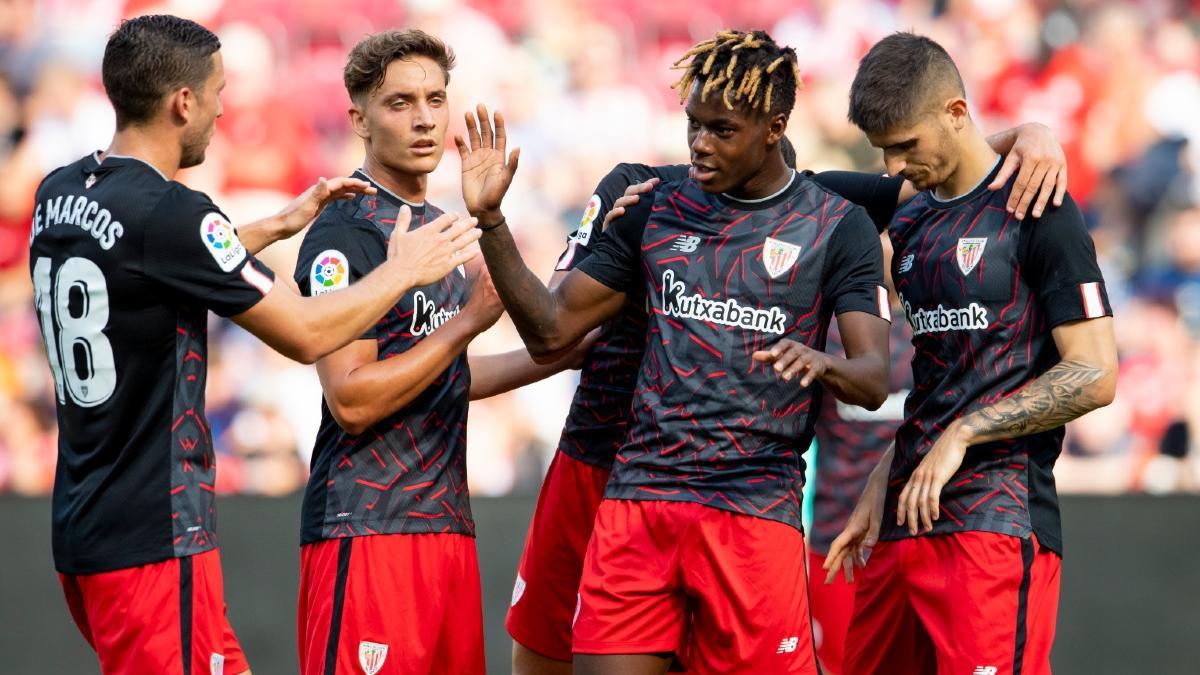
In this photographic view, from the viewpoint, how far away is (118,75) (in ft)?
11.4

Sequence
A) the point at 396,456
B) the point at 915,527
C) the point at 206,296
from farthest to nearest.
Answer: the point at 396,456
the point at 915,527
the point at 206,296

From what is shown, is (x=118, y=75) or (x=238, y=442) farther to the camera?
(x=238, y=442)

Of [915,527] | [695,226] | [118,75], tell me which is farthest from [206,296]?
[915,527]

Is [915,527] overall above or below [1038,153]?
below

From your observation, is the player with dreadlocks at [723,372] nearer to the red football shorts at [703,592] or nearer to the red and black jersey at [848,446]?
the red football shorts at [703,592]

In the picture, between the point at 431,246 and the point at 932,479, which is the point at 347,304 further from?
the point at 932,479

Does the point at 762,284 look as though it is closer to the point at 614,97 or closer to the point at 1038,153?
the point at 1038,153

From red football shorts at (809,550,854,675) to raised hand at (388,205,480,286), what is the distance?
265 centimetres

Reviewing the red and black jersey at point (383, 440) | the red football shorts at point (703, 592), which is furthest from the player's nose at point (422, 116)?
the red football shorts at point (703, 592)

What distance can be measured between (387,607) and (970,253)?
1844 mm

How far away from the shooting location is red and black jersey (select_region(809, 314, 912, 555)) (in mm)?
5676

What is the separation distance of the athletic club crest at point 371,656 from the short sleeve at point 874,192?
6.28 feet

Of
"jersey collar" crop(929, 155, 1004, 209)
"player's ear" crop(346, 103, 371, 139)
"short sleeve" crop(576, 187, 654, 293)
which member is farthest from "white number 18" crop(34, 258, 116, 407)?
"jersey collar" crop(929, 155, 1004, 209)

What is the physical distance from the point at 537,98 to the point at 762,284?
12.0ft
